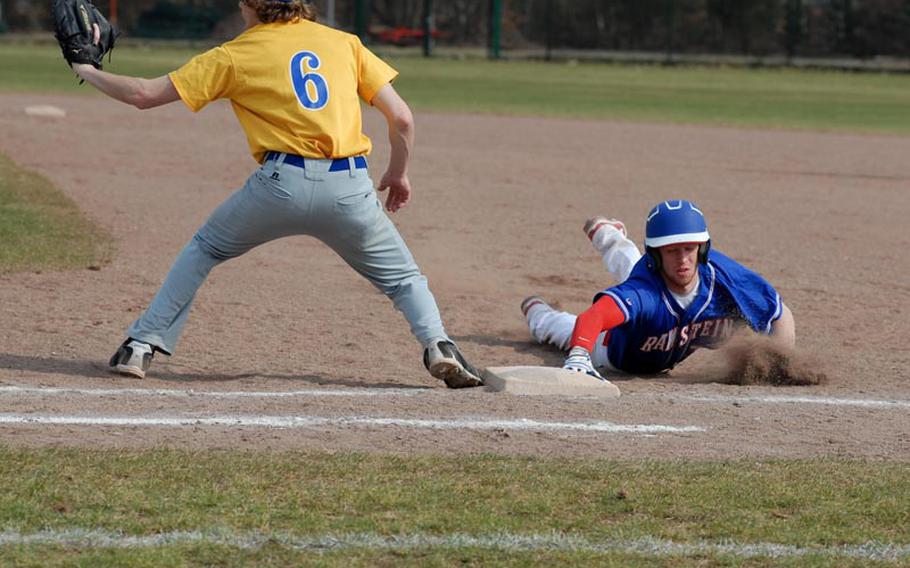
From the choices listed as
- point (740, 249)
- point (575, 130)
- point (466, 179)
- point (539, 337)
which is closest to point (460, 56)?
point (575, 130)

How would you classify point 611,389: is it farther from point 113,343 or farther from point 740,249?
point 740,249

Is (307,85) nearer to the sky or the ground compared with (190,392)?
nearer to the sky

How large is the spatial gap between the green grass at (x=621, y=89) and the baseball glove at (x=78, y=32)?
15.7 m

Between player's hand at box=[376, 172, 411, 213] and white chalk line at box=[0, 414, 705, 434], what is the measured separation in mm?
1148

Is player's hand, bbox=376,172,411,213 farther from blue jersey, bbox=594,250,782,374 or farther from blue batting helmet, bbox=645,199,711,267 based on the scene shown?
blue batting helmet, bbox=645,199,711,267

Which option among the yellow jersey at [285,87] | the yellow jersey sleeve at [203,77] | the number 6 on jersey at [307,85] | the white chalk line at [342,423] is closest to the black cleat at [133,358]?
the white chalk line at [342,423]

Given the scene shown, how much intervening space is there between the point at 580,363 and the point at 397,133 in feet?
3.90

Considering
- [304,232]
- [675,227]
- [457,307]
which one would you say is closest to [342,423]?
[304,232]

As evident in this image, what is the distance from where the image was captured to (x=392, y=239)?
18.5ft

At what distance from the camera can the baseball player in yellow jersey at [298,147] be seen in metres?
5.31

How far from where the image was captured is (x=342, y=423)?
16.2 feet

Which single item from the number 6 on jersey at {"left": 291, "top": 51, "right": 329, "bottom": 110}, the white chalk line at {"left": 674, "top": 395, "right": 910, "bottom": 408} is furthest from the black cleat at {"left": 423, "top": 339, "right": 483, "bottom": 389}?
the number 6 on jersey at {"left": 291, "top": 51, "right": 329, "bottom": 110}

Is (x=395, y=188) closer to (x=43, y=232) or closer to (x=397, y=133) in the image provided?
(x=397, y=133)

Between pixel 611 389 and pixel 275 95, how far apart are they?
5.72 ft
